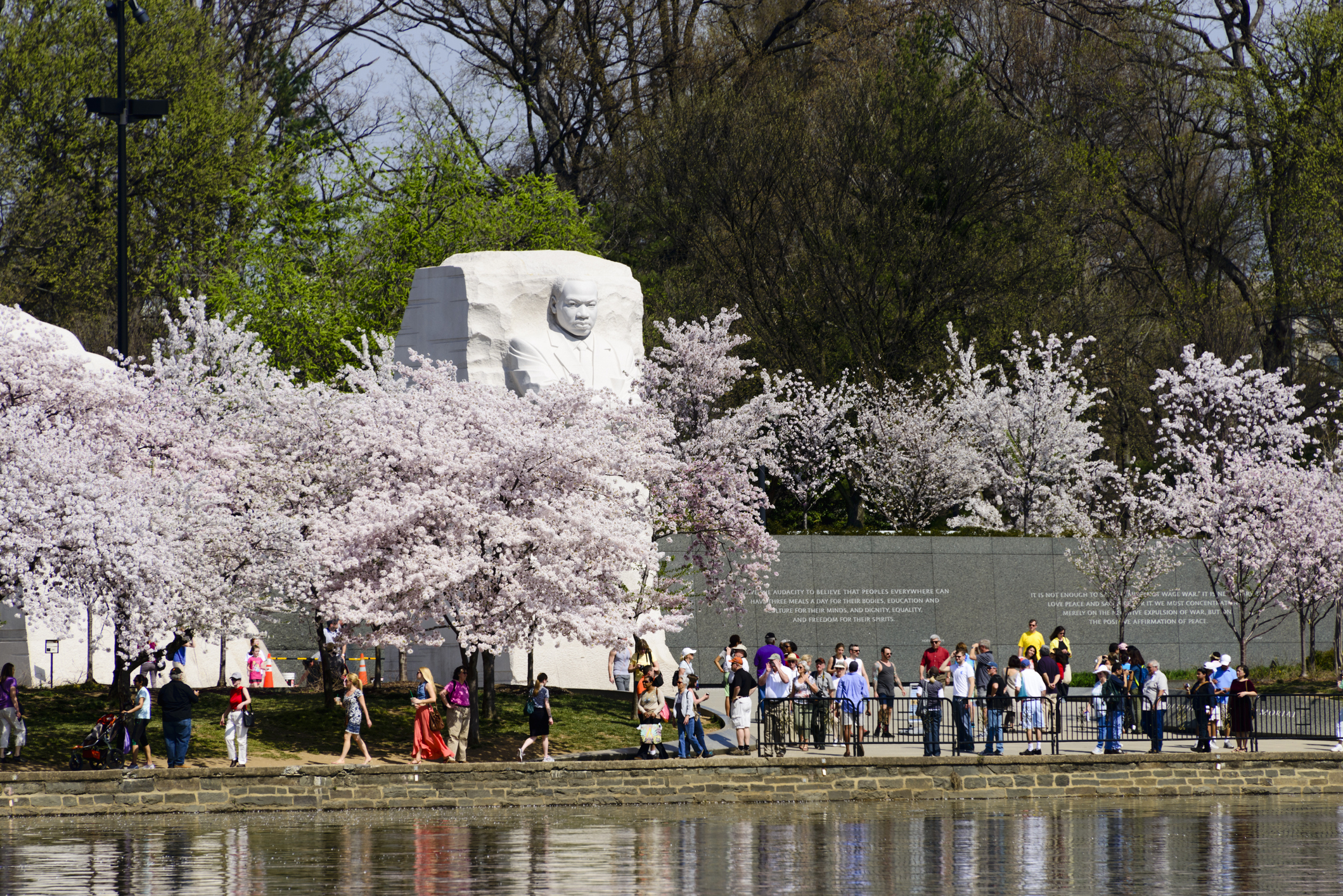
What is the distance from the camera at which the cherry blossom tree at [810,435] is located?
→ 40219 millimetres

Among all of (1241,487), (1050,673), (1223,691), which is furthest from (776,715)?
(1241,487)

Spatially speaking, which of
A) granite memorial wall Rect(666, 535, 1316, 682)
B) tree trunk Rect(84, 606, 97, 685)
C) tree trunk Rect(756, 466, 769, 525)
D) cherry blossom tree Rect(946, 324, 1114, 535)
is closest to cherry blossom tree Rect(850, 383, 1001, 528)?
cherry blossom tree Rect(946, 324, 1114, 535)

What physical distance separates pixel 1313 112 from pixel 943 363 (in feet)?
36.6

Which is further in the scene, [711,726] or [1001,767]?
Answer: [711,726]

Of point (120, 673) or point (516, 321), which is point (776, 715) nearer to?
point (120, 673)

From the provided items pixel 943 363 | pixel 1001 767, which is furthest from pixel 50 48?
pixel 1001 767

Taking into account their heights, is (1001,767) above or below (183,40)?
below

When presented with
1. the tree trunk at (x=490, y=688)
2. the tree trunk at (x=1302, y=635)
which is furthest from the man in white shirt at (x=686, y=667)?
the tree trunk at (x=1302, y=635)

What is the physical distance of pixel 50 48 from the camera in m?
41.7

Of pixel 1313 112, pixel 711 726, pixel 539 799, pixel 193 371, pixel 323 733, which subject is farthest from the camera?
pixel 1313 112

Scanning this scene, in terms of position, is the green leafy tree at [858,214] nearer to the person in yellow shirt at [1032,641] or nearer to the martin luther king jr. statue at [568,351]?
the martin luther king jr. statue at [568,351]

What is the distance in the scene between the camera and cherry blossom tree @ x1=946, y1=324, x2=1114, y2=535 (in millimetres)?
38719

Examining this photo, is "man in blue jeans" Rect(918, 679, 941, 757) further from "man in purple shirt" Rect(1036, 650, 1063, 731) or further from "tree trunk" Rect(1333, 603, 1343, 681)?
"tree trunk" Rect(1333, 603, 1343, 681)

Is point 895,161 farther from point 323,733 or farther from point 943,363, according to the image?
point 323,733
